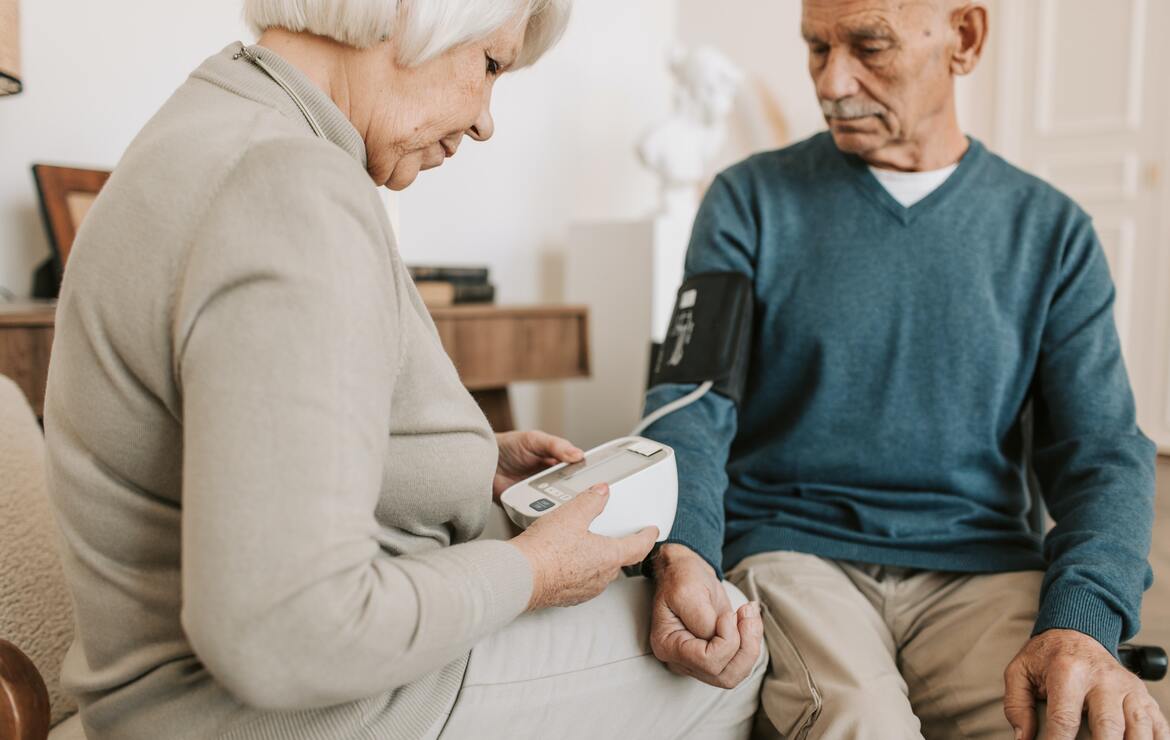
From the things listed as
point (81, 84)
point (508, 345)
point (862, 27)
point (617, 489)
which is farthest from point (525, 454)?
point (81, 84)

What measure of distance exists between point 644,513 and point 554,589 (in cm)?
16

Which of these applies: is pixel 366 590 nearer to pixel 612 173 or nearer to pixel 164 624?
pixel 164 624

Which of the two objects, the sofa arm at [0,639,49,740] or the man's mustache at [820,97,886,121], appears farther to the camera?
the man's mustache at [820,97,886,121]

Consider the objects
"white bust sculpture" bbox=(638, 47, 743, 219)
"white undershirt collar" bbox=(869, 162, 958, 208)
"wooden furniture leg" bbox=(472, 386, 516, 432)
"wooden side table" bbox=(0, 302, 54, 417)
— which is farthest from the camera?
"white bust sculpture" bbox=(638, 47, 743, 219)

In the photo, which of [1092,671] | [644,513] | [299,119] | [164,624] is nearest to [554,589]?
[644,513]

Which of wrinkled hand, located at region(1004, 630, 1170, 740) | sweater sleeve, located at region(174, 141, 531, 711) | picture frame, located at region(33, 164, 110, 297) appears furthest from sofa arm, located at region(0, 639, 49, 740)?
picture frame, located at region(33, 164, 110, 297)

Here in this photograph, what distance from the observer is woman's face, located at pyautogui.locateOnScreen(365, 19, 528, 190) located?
0.69m

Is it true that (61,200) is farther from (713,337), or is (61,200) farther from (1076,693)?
(1076,693)

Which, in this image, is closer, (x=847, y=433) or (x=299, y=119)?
(x=299, y=119)

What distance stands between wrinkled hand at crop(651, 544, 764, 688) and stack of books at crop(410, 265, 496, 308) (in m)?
1.31

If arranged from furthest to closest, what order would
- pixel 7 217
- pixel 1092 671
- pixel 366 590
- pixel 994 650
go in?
pixel 7 217 → pixel 994 650 → pixel 1092 671 → pixel 366 590

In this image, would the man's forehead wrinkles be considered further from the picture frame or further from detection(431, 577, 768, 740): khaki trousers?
the picture frame

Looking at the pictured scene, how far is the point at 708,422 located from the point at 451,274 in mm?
1169

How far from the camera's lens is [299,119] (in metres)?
0.63
